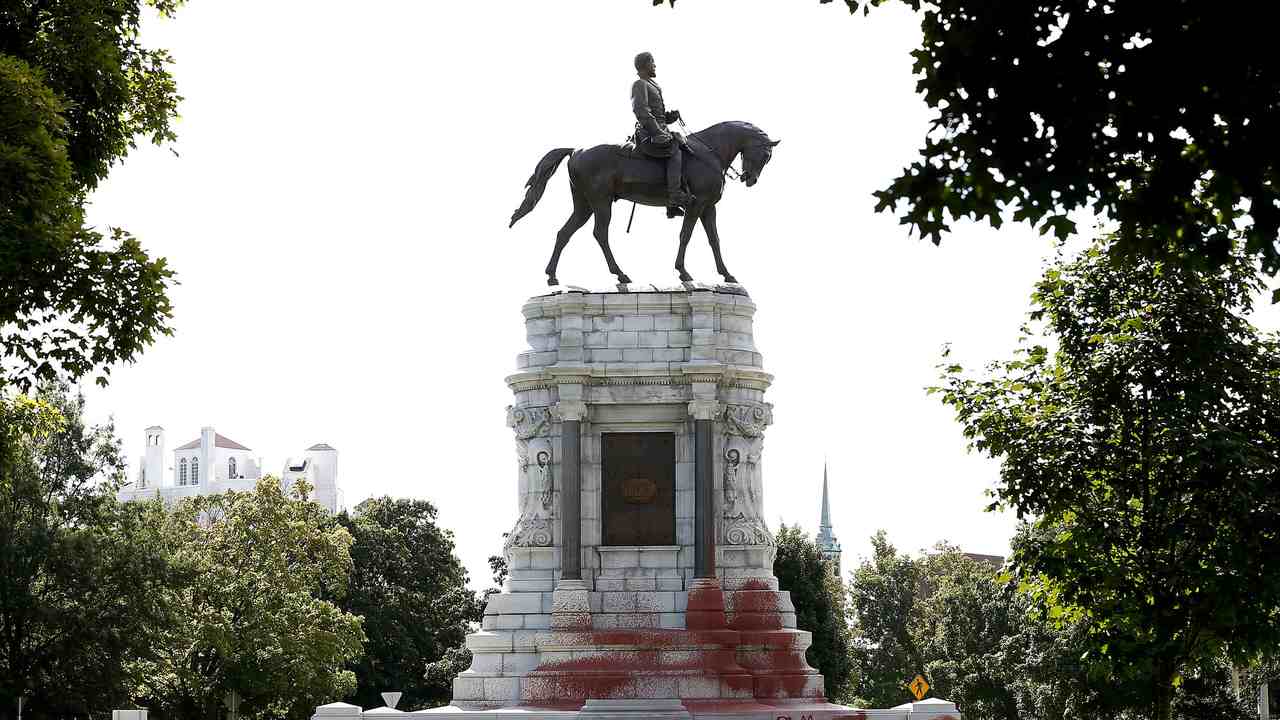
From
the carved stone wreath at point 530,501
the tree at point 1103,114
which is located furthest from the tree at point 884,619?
the tree at point 1103,114

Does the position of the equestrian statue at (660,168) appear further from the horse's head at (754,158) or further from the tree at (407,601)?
the tree at (407,601)

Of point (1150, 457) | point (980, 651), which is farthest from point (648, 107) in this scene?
point (980, 651)

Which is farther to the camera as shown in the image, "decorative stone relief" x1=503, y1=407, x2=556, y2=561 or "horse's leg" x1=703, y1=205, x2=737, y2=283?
"horse's leg" x1=703, y1=205, x2=737, y2=283

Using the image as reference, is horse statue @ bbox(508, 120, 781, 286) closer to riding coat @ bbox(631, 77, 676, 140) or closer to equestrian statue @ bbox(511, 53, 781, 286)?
equestrian statue @ bbox(511, 53, 781, 286)

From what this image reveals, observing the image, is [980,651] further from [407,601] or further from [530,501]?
[530,501]

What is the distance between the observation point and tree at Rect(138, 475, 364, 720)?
47.3 m

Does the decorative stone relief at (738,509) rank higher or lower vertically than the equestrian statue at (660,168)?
lower

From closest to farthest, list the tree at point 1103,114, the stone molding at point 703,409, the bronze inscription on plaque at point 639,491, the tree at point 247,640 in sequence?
the tree at point 1103,114, the stone molding at point 703,409, the bronze inscription on plaque at point 639,491, the tree at point 247,640

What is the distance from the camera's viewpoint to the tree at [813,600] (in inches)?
2267

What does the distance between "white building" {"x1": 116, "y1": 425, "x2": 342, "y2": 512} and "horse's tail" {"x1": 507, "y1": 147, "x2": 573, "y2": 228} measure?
98.7 meters

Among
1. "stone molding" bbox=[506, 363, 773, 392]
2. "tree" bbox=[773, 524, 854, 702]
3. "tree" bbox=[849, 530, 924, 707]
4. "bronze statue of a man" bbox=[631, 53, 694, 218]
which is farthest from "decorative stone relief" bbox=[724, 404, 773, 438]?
"tree" bbox=[849, 530, 924, 707]

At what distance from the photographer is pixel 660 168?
3062 centimetres

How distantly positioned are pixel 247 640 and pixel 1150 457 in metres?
32.8

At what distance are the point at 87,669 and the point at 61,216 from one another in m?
25.7
